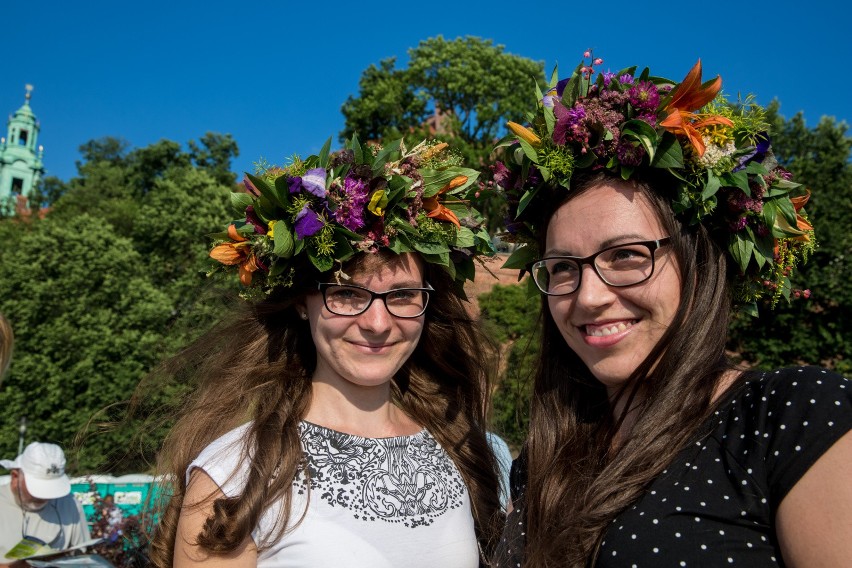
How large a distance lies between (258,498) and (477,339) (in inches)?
52.6

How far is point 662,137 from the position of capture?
2109mm

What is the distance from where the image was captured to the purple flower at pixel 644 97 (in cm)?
212

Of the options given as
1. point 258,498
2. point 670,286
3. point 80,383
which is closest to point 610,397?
point 670,286

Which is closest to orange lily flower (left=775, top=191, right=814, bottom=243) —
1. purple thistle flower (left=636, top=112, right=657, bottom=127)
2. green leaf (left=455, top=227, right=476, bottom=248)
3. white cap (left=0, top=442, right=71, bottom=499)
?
purple thistle flower (left=636, top=112, right=657, bottom=127)

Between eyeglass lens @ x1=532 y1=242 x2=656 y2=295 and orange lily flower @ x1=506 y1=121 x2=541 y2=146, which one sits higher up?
orange lily flower @ x1=506 y1=121 x2=541 y2=146

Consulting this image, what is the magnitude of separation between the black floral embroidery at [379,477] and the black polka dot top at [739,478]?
0.86 m

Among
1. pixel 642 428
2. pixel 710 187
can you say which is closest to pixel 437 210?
pixel 710 187

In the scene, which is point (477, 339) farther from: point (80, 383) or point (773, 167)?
point (80, 383)

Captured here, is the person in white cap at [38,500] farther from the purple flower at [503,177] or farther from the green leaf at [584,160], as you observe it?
the green leaf at [584,160]

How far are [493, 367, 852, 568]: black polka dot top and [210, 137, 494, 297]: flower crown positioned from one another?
4.18ft

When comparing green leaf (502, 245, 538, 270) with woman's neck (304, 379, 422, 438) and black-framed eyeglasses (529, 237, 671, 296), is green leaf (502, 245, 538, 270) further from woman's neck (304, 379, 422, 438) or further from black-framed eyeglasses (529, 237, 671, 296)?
woman's neck (304, 379, 422, 438)

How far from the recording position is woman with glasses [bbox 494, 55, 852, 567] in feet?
5.31

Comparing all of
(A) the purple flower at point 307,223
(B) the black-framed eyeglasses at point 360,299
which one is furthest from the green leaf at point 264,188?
(B) the black-framed eyeglasses at point 360,299

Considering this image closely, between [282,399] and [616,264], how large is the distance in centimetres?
143
